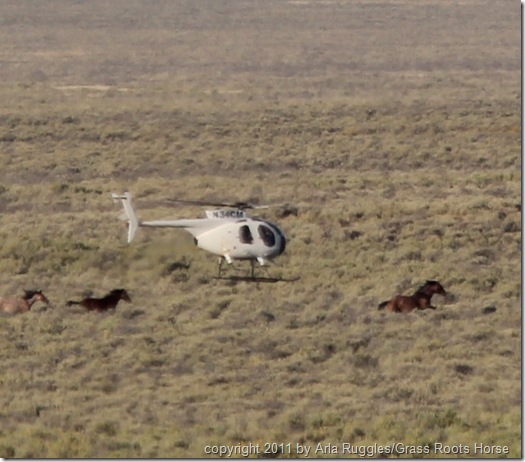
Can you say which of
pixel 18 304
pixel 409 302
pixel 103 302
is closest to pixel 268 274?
pixel 409 302

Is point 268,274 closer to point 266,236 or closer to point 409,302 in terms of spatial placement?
point 266,236

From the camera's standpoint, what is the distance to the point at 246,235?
22312 millimetres

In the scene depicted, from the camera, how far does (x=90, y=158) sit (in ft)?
153

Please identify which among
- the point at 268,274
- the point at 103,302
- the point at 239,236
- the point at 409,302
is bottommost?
the point at 268,274

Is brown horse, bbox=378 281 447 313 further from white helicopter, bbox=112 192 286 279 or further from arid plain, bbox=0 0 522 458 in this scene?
white helicopter, bbox=112 192 286 279

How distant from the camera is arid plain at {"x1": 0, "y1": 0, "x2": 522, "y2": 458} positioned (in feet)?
57.1

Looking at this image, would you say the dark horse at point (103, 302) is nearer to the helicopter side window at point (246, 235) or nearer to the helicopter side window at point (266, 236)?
the helicopter side window at point (246, 235)

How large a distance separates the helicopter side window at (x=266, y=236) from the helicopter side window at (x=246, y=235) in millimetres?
169

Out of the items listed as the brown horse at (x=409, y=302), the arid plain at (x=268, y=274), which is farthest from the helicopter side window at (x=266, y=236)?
the brown horse at (x=409, y=302)

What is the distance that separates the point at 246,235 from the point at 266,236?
0.33 metres

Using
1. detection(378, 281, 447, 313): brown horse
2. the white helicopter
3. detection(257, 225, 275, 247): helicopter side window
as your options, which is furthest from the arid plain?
detection(257, 225, 275, 247): helicopter side window

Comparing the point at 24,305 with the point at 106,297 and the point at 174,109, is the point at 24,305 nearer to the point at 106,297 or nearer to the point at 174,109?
the point at 106,297

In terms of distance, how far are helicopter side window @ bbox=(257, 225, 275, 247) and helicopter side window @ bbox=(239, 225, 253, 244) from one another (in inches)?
6.6

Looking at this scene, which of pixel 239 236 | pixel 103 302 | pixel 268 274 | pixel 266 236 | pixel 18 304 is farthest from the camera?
pixel 268 274
